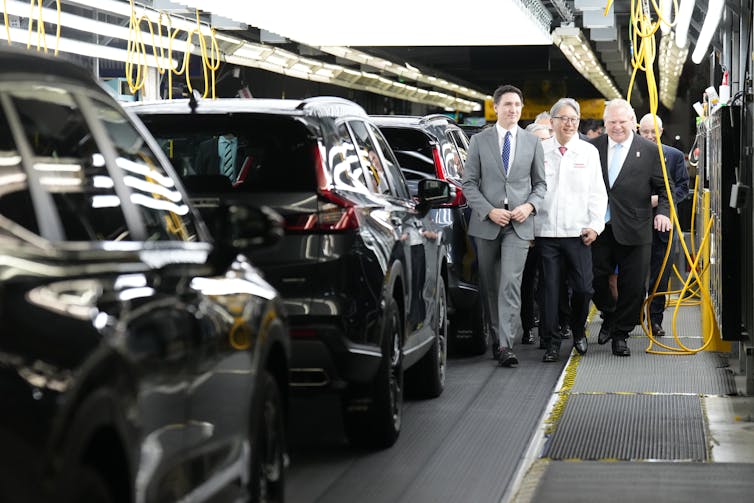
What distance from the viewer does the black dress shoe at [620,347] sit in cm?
1061

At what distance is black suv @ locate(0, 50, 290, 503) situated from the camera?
248cm

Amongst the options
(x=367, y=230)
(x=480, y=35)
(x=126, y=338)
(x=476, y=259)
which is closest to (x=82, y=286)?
(x=126, y=338)

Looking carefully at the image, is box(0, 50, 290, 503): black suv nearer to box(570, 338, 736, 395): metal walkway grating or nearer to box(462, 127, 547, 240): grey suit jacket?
box(570, 338, 736, 395): metal walkway grating

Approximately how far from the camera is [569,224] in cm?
1034

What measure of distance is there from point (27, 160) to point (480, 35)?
37.4 ft

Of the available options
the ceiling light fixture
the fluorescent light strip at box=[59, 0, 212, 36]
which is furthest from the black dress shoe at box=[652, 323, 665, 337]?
the ceiling light fixture

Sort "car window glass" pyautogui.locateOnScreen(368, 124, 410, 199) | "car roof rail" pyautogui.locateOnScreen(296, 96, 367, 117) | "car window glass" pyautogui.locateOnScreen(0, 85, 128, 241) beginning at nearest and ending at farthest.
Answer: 1. "car window glass" pyautogui.locateOnScreen(0, 85, 128, 241)
2. "car roof rail" pyautogui.locateOnScreen(296, 96, 367, 117)
3. "car window glass" pyautogui.locateOnScreen(368, 124, 410, 199)

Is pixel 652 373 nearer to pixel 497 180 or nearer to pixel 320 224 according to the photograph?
pixel 497 180

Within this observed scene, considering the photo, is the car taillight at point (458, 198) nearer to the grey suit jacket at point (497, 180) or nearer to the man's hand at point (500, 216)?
the grey suit jacket at point (497, 180)

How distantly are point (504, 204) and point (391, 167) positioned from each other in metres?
2.09

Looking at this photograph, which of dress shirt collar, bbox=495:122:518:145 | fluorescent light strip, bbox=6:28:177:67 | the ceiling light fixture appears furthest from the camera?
the ceiling light fixture

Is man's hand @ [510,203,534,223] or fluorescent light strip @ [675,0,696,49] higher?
fluorescent light strip @ [675,0,696,49]

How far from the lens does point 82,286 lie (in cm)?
276

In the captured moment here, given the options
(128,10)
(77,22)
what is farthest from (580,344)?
(128,10)
